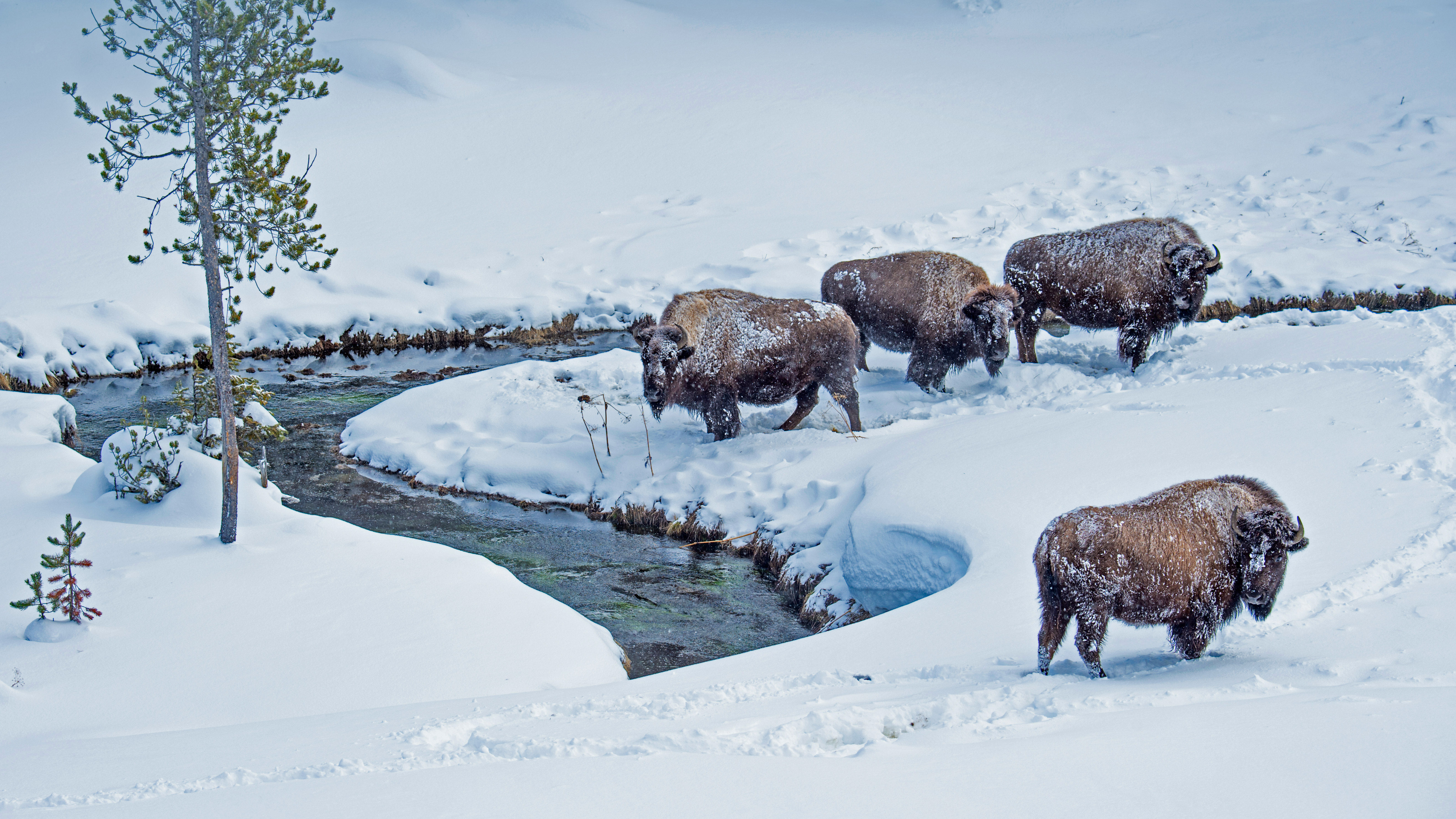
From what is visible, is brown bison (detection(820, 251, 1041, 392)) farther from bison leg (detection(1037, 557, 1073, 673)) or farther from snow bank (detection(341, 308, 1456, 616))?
bison leg (detection(1037, 557, 1073, 673))

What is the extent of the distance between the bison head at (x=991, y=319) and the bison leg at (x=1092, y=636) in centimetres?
656

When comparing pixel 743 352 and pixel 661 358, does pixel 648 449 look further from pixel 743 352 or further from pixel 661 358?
pixel 743 352

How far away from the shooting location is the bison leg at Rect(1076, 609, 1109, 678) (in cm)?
452

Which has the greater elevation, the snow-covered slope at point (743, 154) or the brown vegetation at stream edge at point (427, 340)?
the snow-covered slope at point (743, 154)

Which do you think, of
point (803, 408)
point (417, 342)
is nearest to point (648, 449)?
point (803, 408)

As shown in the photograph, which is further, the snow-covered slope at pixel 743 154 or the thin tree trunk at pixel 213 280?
the snow-covered slope at pixel 743 154

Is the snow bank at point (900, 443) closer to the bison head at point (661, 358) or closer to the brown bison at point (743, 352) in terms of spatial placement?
the brown bison at point (743, 352)

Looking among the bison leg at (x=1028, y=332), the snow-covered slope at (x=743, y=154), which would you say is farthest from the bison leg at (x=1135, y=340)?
the snow-covered slope at (x=743, y=154)

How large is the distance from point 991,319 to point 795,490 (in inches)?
117

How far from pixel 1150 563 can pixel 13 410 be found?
13.3m

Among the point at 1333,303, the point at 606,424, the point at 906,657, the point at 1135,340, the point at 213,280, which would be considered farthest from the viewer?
the point at 1333,303

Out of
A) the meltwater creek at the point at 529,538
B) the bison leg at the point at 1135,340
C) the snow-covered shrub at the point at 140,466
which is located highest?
the bison leg at the point at 1135,340

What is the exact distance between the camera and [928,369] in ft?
37.1

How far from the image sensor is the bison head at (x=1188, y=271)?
1070 cm
